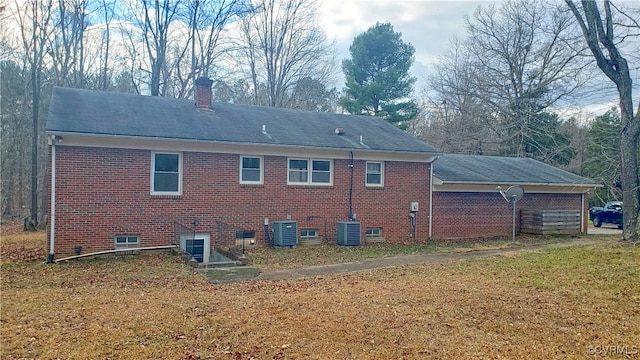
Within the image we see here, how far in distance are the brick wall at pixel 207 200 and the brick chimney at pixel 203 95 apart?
10.2 ft

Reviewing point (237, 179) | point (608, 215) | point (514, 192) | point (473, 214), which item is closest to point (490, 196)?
point (473, 214)

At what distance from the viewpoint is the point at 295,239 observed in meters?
14.4

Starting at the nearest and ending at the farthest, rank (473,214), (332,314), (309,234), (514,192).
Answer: (332,314) < (309,234) < (514,192) < (473,214)

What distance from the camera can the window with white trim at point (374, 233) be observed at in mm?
16391

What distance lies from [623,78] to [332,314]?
12.4m

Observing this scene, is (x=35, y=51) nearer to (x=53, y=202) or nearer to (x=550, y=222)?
(x=53, y=202)

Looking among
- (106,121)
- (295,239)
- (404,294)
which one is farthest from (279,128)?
(404,294)

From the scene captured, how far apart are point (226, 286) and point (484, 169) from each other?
48.7 feet

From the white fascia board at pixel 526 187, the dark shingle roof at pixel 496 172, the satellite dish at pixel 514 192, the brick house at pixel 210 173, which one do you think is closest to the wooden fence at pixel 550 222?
the white fascia board at pixel 526 187

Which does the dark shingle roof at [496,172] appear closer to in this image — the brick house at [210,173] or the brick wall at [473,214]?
the brick wall at [473,214]

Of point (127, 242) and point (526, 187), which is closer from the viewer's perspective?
point (127, 242)

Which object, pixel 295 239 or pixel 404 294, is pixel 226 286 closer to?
pixel 404 294

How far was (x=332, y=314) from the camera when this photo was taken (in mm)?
6582

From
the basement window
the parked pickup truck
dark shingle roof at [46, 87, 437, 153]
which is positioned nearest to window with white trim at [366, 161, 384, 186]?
dark shingle roof at [46, 87, 437, 153]
